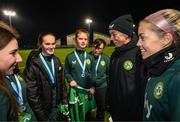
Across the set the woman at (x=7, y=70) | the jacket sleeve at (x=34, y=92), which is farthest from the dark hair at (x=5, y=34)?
the jacket sleeve at (x=34, y=92)

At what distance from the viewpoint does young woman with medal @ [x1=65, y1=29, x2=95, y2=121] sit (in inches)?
247

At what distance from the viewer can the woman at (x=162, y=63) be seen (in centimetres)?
231

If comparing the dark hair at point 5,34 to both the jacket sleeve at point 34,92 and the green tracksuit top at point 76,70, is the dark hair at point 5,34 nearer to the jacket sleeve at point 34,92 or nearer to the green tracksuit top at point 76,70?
the jacket sleeve at point 34,92

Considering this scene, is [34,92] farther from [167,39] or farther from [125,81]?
[167,39]

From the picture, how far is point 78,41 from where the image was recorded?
6.32 meters

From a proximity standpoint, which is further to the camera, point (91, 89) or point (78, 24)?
point (78, 24)

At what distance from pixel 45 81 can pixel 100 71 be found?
2474 millimetres

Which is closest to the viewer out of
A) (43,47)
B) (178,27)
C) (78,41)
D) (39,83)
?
(178,27)

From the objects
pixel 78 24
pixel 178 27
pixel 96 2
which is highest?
pixel 96 2

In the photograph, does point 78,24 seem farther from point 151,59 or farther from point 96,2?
point 151,59

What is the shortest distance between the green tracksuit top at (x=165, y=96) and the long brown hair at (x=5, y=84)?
107cm

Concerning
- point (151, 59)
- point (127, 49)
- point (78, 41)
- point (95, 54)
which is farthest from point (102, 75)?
point (151, 59)

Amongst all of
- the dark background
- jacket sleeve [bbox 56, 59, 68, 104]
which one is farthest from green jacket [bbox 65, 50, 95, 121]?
the dark background

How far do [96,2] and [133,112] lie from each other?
4703cm
